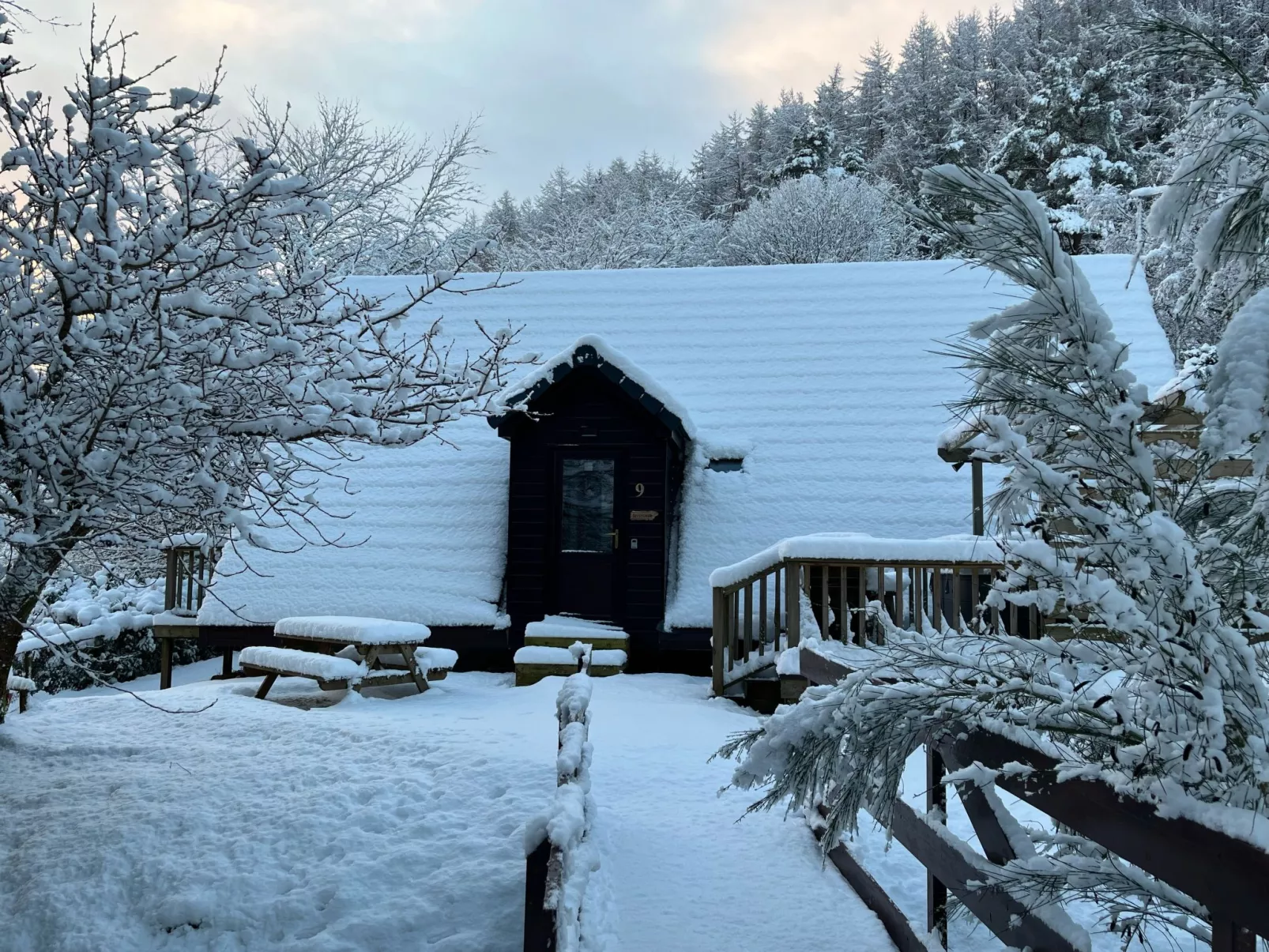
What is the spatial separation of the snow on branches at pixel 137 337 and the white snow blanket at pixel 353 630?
3.85 m

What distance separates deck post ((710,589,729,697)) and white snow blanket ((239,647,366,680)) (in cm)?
317

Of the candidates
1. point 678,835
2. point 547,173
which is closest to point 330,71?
point 678,835

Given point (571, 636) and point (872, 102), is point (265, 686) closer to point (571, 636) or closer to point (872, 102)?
point (571, 636)

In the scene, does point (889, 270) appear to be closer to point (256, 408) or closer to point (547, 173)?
point (256, 408)

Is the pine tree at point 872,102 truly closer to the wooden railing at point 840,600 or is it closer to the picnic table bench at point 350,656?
the wooden railing at point 840,600

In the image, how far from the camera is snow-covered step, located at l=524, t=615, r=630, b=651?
33.5ft

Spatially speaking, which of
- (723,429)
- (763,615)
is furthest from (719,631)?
(723,429)

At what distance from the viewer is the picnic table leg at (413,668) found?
9.16 metres

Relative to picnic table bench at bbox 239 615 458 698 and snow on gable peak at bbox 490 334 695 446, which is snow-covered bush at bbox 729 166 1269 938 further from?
snow on gable peak at bbox 490 334 695 446

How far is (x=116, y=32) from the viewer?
165 inches

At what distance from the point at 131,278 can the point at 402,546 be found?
752cm

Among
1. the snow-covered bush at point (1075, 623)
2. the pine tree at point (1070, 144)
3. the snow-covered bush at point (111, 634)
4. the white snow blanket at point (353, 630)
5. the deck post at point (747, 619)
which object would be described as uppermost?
the pine tree at point (1070, 144)

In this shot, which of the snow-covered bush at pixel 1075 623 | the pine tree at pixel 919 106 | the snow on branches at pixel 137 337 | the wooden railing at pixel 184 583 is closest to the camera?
the snow-covered bush at pixel 1075 623

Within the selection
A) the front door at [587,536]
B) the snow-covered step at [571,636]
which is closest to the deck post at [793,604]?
the snow-covered step at [571,636]
